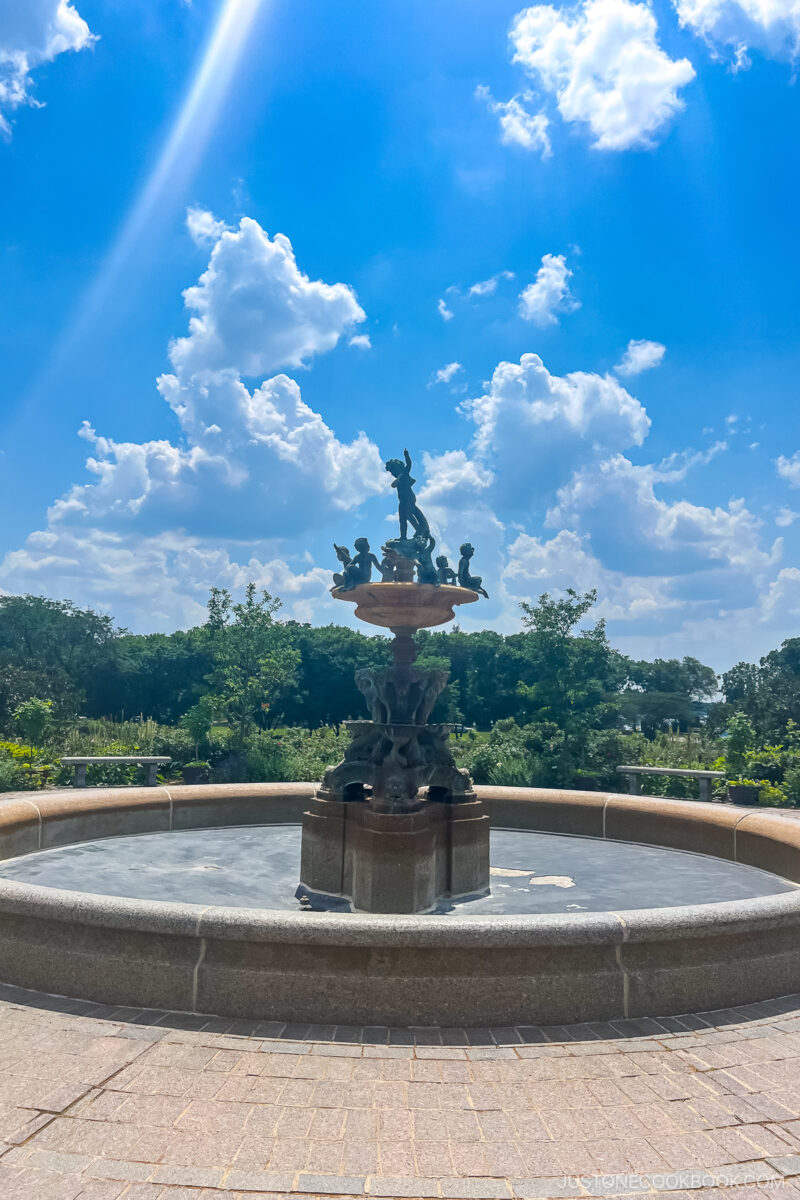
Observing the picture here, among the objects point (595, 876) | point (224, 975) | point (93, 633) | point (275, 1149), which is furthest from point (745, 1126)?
point (93, 633)

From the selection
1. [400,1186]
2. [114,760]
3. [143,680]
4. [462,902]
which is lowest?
[462,902]

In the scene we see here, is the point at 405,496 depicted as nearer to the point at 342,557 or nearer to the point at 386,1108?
the point at 342,557

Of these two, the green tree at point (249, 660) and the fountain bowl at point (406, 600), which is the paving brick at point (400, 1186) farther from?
the green tree at point (249, 660)

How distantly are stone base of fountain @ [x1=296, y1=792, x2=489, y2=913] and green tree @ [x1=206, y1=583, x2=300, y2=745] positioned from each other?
13.7 meters

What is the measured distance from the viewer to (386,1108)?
11.2ft

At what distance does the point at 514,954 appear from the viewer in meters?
4.34

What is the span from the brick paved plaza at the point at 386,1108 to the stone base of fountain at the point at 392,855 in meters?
2.80

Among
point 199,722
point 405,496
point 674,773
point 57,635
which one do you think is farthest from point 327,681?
point 405,496

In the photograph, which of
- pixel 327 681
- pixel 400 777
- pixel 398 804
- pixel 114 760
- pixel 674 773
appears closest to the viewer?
pixel 398 804

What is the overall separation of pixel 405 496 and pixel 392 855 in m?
3.88

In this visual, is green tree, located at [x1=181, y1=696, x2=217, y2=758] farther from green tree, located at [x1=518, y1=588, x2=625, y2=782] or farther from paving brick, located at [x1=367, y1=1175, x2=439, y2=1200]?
paving brick, located at [x1=367, y1=1175, x2=439, y2=1200]

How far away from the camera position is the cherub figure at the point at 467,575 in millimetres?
8125

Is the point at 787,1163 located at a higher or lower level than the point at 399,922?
lower

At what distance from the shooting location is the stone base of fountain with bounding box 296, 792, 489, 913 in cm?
703
